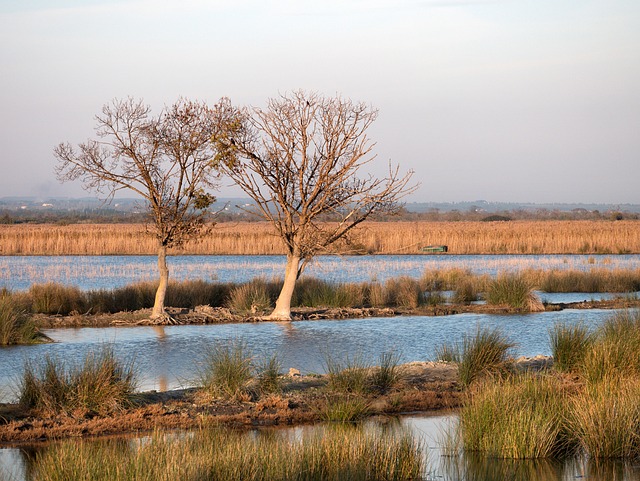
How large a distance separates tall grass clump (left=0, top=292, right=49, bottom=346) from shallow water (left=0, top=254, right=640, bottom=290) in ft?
40.8

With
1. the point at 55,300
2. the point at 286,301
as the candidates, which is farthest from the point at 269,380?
the point at 55,300

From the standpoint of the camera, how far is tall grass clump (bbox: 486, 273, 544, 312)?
26.1 metres

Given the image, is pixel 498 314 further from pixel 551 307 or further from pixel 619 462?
pixel 619 462

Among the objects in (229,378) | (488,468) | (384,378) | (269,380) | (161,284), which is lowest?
(488,468)

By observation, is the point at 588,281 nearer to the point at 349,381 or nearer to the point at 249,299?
the point at 249,299

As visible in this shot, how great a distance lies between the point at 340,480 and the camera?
8.49 m

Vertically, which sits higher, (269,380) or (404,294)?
(269,380)

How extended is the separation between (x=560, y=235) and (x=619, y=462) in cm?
4840

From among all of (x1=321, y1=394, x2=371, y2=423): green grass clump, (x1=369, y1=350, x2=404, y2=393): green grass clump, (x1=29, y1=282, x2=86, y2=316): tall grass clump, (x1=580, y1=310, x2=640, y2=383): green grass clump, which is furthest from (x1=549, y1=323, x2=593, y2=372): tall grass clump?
(x1=29, y1=282, x2=86, y2=316): tall grass clump

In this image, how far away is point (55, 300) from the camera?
24.6 m

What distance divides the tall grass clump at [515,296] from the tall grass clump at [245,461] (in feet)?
56.0

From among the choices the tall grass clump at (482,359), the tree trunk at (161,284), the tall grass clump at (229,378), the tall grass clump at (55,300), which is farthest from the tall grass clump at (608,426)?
the tall grass clump at (55,300)

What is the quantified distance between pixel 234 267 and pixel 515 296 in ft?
62.3

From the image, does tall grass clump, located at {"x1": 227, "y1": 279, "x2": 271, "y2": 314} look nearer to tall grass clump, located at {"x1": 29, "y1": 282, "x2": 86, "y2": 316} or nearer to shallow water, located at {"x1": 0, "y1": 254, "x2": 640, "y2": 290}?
tall grass clump, located at {"x1": 29, "y1": 282, "x2": 86, "y2": 316}
